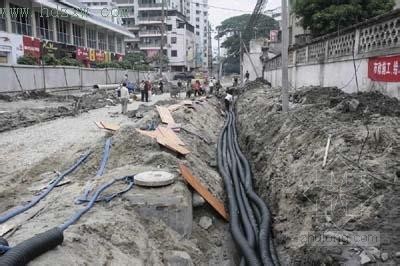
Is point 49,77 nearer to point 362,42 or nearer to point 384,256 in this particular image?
point 362,42

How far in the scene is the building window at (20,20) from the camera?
94.7 ft

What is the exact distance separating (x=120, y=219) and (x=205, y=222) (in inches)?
75.7

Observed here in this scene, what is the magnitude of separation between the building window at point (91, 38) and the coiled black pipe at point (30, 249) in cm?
4113

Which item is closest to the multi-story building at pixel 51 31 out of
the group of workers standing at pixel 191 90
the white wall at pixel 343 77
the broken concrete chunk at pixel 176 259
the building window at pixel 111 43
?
the building window at pixel 111 43

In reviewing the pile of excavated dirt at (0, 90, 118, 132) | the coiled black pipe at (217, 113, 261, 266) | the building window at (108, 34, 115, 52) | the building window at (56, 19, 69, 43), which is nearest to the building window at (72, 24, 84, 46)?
the building window at (56, 19, 69, 43)

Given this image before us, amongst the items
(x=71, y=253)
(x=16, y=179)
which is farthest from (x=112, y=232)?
(x=16, y=179)

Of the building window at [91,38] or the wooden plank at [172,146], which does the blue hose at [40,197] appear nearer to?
the wooden plank at [172,146]

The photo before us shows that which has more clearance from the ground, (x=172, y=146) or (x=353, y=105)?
(x=353, y=105)

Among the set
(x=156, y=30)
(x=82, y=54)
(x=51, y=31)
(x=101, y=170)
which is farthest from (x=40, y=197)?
(x=156, y=30)

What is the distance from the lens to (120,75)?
3922 cm

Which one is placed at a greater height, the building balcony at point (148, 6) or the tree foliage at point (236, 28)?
the building balcony at point (148, 6)

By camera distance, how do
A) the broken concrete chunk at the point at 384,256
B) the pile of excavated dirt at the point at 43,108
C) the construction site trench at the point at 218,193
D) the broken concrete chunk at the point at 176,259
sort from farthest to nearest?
the pile of excavated dirt at the point at 43,108, the broken concrete chunk at the point at 176,259, the construction site trench at the point at 218,193, the broken concrete chunk at the point at 384,256

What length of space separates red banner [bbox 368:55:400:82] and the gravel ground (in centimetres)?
734

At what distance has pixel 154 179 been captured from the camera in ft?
21.5
